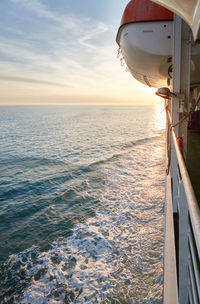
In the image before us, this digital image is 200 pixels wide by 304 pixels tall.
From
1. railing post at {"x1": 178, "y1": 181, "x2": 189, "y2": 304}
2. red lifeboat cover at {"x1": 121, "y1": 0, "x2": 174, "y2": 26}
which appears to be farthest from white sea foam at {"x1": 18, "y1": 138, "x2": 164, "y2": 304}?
red lifeboat cover at {"x1": 121, "y1": 0, "x2": 174, "y2": 26}

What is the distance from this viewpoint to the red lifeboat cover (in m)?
4.69

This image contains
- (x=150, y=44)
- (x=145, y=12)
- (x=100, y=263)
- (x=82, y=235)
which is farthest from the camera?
(x=150, y=44)

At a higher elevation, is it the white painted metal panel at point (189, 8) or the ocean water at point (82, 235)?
the white painted metal panel at point (189, 8)

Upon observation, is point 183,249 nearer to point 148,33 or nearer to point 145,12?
point 148,33

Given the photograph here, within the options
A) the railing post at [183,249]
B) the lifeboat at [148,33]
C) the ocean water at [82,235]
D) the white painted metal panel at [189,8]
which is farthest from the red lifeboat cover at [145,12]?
the railing post at [183,249]

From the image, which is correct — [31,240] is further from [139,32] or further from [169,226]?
[139,32]

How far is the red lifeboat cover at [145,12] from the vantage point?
469 cm

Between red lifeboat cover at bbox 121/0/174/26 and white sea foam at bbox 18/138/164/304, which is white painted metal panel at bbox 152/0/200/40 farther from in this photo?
red lifeboat cover at bbox 121/0/174/26

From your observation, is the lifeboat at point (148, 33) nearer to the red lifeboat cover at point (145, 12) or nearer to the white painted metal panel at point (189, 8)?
the red lifeboat cover at point (145, 12)

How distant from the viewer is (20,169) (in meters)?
10.1

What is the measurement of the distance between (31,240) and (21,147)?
1181cm

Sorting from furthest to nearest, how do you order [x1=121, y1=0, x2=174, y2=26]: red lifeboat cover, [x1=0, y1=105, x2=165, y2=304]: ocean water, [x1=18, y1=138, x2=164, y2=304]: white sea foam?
[x1=121, y1=0, x2=174, y2=26]: red lifeboat cover → [x1=0, y1=105, x2=165, y2=304]: ocean water → [x1=18, y1=138, x2=164, y2=304]: white sea foam

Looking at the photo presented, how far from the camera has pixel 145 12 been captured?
4.85m

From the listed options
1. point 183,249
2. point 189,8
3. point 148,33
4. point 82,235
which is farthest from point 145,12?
point 183,249
